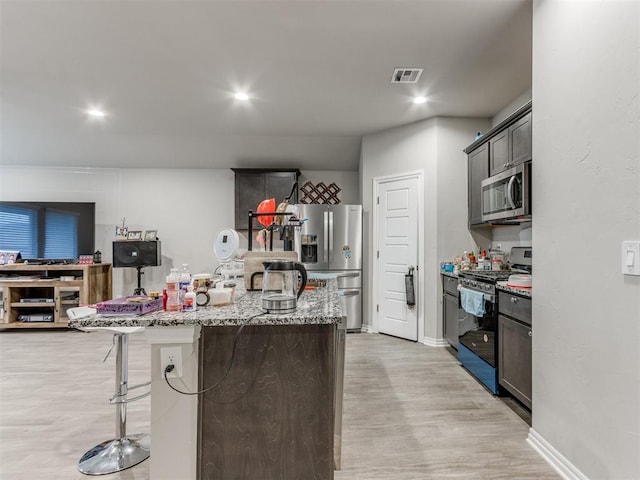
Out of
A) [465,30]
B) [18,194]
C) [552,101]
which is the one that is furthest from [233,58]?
[18,194]

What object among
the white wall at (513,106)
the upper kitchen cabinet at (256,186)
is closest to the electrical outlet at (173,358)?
the white wall at (513,106)

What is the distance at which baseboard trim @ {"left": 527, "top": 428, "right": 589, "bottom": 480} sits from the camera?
156 cm

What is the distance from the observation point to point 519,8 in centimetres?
209

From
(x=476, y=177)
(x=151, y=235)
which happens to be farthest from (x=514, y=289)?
(x=151, y=235)

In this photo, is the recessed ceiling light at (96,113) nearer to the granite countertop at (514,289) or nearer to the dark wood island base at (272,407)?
the dark wood island base at (272,407)

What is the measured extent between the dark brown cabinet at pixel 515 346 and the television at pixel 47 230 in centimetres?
573

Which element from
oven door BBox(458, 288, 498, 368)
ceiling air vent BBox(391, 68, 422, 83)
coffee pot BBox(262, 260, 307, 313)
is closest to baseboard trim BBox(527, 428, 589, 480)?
oven door BBox(458, 288, 498, 368)

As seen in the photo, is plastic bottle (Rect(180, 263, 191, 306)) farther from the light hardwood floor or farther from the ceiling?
the ceiling

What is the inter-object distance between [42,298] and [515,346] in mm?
6093

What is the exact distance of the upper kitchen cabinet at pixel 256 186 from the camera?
17.2 feet

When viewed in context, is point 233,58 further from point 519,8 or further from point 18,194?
point 18,194

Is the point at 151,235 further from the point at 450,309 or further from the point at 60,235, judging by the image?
the point at 450,309

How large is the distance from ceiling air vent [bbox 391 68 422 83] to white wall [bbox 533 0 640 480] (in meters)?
1.04

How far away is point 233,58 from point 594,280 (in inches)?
114
